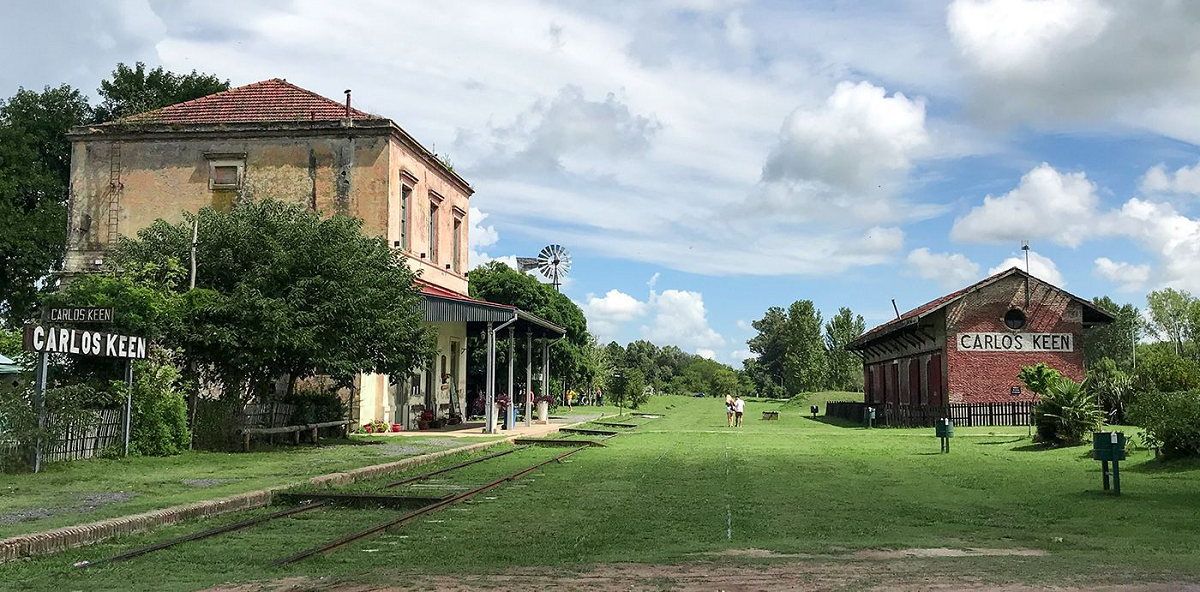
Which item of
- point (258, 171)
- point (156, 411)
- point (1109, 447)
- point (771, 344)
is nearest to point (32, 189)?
point (258, 171)

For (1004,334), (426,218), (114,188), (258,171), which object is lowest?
(1004,334)

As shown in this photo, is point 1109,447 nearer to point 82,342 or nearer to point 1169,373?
point 82,342

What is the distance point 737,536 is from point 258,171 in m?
24.3

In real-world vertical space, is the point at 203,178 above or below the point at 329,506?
above

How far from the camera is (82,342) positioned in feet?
51.9

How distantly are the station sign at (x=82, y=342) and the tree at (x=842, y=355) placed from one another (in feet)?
242

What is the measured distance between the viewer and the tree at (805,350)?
89.8m

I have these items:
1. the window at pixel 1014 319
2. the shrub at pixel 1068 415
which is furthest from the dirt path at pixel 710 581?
the window at pixel 1014 319

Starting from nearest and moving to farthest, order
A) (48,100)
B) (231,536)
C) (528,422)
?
(231,536)
(528,422)
(48,100)

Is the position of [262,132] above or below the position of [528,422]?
above

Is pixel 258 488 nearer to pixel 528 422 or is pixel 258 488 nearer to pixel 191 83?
pixel 528 422

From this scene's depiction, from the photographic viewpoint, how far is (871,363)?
5584 centimetres

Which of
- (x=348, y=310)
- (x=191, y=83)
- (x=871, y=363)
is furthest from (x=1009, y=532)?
(x=871, y=363)

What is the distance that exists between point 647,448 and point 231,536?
15367 millimetres
